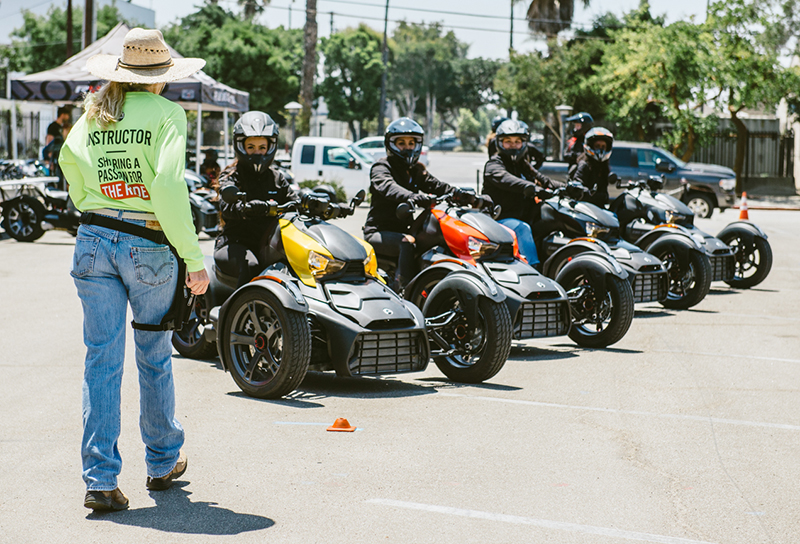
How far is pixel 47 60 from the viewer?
54.7 meters

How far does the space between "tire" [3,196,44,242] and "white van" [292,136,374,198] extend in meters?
12.0

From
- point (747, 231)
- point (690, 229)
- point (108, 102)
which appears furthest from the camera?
point (747, 231)

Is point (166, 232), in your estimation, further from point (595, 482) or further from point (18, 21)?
point (18, 21)

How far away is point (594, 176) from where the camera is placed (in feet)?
37.8

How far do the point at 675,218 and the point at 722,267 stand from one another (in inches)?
45.1

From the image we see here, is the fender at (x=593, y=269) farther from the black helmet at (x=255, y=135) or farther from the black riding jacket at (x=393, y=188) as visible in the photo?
the black helmet at (x=255, y=135)

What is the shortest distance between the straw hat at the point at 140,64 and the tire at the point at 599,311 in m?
4.98

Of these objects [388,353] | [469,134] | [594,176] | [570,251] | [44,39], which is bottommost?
[388,353]

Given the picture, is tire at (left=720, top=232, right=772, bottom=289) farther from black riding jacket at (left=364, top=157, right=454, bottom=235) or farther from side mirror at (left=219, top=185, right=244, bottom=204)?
side mirror at (left=219, top=185, right=244, bottom=204)

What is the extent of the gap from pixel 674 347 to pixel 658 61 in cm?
2796

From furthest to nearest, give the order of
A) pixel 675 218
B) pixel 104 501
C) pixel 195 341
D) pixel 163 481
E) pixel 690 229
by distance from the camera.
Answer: pixel 690 229 → pixel 675 218 → pixel 195 341 → pixel 163 481 → pixel 104 501

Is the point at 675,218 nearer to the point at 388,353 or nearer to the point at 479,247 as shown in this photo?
the point at 479,247

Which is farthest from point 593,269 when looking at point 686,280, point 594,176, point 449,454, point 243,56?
point 243,56

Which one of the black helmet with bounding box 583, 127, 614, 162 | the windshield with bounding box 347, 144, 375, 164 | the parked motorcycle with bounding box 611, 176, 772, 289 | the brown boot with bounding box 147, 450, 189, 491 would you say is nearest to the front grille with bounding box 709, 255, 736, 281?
the parked motorcycle with bounding box 611, 176, 772, 289
